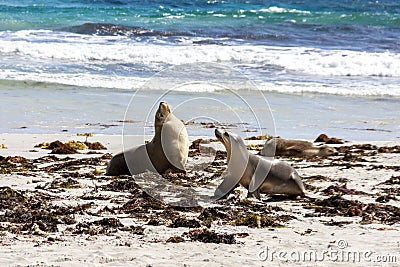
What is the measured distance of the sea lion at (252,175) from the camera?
6828mm

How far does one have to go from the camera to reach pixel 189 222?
219 inches

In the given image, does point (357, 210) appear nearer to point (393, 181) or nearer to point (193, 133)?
point (393, 181)

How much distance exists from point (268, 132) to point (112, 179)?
444 centimetres

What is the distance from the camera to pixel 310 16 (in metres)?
31.8

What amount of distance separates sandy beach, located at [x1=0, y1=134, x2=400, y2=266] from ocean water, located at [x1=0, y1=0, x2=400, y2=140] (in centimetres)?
332

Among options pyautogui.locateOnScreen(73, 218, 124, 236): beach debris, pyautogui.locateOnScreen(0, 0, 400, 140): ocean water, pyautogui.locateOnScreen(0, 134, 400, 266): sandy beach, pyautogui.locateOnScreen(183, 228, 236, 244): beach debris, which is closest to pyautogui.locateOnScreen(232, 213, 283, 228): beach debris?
pyautogui.locateOnScreen(0, 134, 400, 266): sandy beach

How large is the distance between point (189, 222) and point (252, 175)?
147 centimetres

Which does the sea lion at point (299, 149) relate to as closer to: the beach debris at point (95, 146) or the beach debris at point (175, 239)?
the beach debris at point (95, 146)

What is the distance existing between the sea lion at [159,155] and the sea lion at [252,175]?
1005mm

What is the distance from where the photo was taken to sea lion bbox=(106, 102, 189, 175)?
7715 millimetres

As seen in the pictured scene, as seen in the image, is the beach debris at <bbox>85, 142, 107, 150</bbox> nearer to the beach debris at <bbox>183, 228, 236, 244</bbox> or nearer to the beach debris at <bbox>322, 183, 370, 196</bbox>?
the beach debris at <bbox>322, 183, 370, 196</bbox>

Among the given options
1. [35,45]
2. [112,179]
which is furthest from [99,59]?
[112,179]

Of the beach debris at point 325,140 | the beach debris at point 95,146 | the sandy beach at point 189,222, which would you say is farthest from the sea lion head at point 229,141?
the beach debris at point 325,140

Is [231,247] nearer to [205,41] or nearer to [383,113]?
[383,113]
